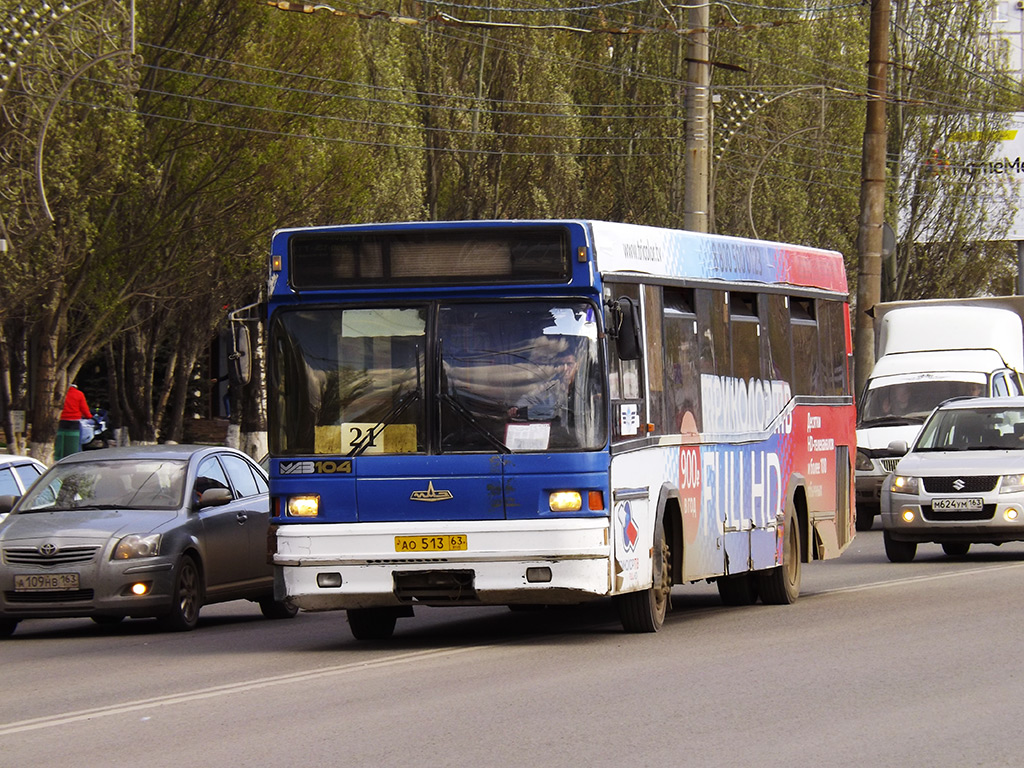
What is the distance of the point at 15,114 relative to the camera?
29.8 meters

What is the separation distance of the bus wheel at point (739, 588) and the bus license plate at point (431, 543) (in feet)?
15.1

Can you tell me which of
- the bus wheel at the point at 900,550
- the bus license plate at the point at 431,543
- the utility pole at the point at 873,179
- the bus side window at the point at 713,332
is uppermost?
the utility pole at the point at 873,179

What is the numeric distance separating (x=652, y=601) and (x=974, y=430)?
9.50 meters

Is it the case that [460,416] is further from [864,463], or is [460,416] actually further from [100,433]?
[100,433]

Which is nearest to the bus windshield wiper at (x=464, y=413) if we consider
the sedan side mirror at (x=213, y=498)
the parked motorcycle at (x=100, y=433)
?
the sedan side mirror at (x=213, y=498)

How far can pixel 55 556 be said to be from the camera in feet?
49.5

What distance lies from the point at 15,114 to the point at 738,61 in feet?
93.6

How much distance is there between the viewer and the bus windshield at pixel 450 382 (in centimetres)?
1253

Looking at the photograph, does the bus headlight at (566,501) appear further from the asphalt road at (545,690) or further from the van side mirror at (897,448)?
the van side mirror at (897,448)

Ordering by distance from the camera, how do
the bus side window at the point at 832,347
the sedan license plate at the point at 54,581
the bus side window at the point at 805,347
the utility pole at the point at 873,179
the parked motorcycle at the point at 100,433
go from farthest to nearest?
1. the parked motorcycle at the point at 100,433
2. the utility pole at the point at 873,179
3. the bus side window at the point at 832,347
4. the bus side window at the point at 805,347
5. the sedan license plate at the point at 54,581

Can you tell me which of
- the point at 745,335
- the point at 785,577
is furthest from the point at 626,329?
the point at 785,577

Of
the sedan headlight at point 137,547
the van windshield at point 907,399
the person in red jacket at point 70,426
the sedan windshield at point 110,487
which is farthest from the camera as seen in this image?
the person in red jacket at point 70,426

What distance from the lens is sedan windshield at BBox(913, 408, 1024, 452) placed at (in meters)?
21.8

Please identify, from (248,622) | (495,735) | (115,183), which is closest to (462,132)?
(115,183)
